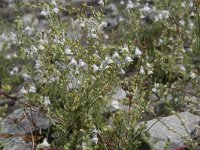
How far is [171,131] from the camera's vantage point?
430 centimetres

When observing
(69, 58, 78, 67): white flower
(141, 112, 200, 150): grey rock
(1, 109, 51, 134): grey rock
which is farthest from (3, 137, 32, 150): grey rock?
(141, 112, 200, 150): grey rock

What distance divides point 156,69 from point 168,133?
3.91ft

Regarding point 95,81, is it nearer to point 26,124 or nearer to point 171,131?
point 171,131

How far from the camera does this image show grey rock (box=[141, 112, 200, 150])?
410cm

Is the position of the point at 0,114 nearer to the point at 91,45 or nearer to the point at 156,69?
the point at 91,45

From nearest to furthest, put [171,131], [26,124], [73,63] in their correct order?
[73,63], [171,131], [26,124]

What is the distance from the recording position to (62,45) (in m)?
4.39

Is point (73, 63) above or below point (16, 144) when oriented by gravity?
above

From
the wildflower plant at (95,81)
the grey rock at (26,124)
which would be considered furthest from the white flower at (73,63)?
the grey rock at (26,124)

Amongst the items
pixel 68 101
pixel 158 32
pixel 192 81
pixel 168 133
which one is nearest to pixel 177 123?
pixel 168 133

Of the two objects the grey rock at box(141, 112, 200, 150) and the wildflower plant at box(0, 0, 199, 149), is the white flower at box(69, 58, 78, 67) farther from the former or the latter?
the grey rock at box(141, 112, 200, 150)

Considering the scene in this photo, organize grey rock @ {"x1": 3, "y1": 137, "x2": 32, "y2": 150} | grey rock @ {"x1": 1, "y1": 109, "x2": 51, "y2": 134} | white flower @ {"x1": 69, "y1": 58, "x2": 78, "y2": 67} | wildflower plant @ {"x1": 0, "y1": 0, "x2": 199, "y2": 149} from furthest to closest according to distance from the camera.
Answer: grey rock @ {"x1": 1, "y1": 109, "x2": 51, "y2": 134}, grey rock @ {"x1": 3, "y1": 137, "x2": 32, "y2": 150}, white flower @ {"x1": 69, "y1": 58, "x2": 78, "y2": 67}, wildflower plant @ {"x1": 0, "y1": 0, "x2": 199, "y2": 149}

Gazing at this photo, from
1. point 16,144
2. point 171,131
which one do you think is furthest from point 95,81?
point 16,144

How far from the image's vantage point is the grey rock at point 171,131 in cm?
410
